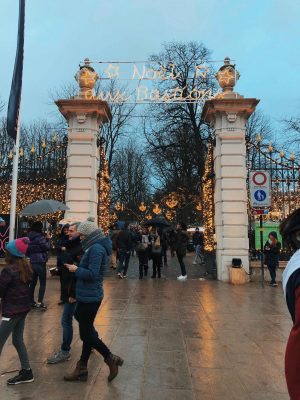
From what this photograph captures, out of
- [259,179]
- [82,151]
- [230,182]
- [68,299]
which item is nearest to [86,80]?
[82,151]

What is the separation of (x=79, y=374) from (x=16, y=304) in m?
1.08

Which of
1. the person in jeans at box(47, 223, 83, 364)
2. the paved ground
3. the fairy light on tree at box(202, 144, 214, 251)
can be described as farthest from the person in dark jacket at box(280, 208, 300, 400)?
the fairy light on tree at box(202, 144, 214, 251)

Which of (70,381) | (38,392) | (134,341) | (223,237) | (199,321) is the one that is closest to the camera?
(38,392)

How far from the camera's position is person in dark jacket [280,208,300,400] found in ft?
5.61

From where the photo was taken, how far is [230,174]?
1349cm

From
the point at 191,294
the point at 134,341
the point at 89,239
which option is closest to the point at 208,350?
the point at 134,341

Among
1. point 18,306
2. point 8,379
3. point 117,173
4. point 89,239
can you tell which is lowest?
point 8,379

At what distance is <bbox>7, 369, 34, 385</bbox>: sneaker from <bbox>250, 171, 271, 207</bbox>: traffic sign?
28.4 feet

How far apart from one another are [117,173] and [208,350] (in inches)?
1421

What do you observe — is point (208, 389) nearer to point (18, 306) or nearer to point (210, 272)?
point (18, 306)

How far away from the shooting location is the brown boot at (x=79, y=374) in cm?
469

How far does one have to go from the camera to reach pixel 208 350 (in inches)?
233

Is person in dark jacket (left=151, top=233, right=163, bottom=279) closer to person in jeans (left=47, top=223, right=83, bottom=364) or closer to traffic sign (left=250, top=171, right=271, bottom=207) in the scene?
traffic sign (left=250, top=171, right=271, bottom=207)

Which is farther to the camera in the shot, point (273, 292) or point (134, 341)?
point (273, 292)
